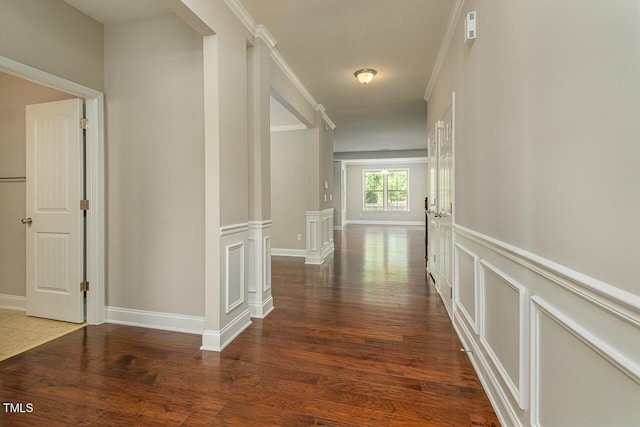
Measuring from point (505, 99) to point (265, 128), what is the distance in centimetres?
212

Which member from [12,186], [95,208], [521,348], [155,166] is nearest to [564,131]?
[521,348]

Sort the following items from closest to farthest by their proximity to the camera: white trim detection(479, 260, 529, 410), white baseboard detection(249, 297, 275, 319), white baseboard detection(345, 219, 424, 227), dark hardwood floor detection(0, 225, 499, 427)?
white trim detection(479, 260, 529, 410), dark hardwood floor detection(0, 225, 499, 427), white baseboard detection(249, 297, 275, 319), white baseboard detection(345, 219, 424, 227)

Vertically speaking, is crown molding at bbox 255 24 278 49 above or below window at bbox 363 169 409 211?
above

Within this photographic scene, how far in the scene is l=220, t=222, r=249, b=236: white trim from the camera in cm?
232

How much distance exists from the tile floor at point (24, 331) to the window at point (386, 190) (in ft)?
36.9

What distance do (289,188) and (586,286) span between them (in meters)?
5.31

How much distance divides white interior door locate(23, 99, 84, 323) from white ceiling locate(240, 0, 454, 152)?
2046 millimetres

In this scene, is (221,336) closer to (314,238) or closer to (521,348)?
(521,348)

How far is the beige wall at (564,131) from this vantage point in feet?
2.48

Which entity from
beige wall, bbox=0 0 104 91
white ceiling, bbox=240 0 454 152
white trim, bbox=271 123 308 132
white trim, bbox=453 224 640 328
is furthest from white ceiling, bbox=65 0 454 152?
white trim, bbox=453 224 640 328

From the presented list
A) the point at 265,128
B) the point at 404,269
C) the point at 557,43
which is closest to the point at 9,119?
the point at 265,128

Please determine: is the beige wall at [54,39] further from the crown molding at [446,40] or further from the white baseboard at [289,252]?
the white baseboard at [289,252]

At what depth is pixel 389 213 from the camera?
12719 mm

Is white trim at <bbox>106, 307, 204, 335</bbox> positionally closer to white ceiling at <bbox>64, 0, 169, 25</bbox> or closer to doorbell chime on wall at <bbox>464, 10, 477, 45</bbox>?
white ceiling at <bbox>64, 0, 169, 25</bbox>
